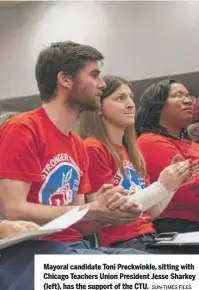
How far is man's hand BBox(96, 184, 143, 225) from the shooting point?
56 centimetres

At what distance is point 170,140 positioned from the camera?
0.87m

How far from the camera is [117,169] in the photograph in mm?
797

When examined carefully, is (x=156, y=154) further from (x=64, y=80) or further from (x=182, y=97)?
(x=64, y=80)

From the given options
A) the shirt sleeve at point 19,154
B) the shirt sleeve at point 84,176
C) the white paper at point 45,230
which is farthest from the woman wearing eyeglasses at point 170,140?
the white paper at point 45,230

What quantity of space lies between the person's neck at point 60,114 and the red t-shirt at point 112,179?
0.07 m

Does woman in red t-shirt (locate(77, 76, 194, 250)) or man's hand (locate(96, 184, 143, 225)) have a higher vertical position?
woman in red t-shirt (locate(77, 76, 194, 250))

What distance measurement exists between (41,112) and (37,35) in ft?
0.54

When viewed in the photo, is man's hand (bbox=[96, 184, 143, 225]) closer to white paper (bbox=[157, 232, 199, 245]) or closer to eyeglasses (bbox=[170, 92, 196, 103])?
white paper (bbox=[157, 232, 199, 245])

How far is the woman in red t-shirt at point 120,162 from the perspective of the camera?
77 cm

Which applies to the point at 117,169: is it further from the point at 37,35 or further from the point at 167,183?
the point at 37,35

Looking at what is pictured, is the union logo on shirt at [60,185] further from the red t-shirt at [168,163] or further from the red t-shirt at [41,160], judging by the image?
the red t-shirt at [168,163]

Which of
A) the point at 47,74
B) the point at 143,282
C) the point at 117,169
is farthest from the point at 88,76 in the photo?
the point at 143,282

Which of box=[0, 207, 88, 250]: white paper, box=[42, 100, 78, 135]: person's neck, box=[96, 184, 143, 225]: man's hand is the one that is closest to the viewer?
box=[0, 207, 88, 250]: white paper

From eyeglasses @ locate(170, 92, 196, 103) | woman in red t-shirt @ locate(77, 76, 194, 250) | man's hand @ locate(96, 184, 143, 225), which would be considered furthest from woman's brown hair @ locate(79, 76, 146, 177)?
man's hand @ locate(96, 184, 143, 225)
